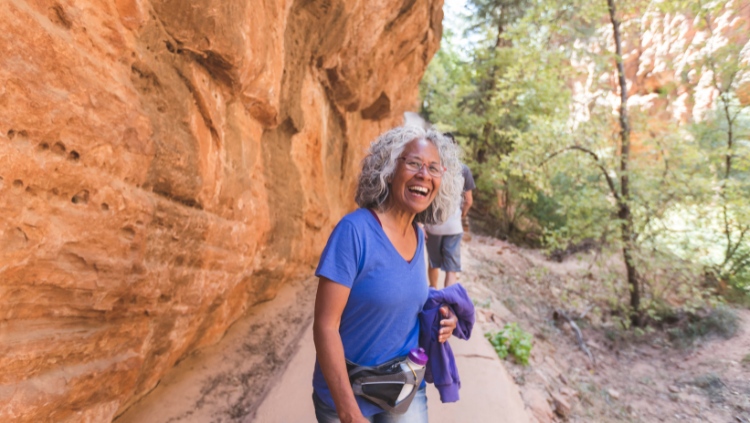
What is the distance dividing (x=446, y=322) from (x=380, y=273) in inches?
17.1

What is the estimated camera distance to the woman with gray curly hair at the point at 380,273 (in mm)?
1388

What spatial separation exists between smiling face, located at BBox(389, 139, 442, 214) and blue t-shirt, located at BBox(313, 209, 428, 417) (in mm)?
176

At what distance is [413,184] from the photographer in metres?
1.68

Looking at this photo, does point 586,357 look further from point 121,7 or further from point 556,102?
point 556,102

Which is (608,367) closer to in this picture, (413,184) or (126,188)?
(413,184)

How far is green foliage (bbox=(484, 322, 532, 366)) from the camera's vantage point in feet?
14.1

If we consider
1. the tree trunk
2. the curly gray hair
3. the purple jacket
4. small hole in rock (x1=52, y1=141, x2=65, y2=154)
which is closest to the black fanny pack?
the purple jacket

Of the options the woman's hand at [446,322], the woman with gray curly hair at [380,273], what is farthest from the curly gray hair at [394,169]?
the woman's hand at [446,322]

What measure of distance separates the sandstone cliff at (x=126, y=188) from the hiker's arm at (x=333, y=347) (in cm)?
116

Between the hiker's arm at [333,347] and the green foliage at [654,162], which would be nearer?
the hiker's arm at [333,347]

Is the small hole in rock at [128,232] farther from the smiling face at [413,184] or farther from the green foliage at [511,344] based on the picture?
the green foliage at [511,344]

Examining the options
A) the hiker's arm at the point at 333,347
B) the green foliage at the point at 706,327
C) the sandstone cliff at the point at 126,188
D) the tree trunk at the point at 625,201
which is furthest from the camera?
the tree trunk at the point at 625,201

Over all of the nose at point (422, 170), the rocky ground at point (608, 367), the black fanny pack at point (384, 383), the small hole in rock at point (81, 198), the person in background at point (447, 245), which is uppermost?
the nose at point (422, 170)

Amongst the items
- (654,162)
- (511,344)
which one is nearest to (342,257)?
(511,344)
